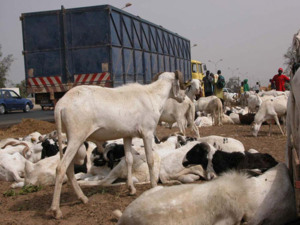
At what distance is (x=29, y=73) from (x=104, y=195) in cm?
1058

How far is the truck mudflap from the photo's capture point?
1450 cm

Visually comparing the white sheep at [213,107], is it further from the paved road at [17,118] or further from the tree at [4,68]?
the tree at [4,68]

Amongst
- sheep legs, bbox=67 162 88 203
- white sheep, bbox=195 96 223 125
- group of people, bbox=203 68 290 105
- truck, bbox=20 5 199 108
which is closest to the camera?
sheep legs, bbox=67 162 88 203

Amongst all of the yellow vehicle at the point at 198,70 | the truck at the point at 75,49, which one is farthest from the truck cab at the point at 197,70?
the truck at the point at 75,49

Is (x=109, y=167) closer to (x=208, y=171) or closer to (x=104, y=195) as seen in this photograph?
(x=104, y=195)

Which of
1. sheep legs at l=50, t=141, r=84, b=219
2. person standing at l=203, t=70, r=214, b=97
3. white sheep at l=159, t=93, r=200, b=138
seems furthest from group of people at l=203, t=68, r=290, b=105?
sheep legs at l=50, t=141, r=84, b=219

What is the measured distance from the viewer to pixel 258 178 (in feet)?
13.1

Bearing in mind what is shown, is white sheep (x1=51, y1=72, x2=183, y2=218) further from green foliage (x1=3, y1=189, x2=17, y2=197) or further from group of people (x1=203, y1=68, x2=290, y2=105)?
group of people (x1=203, y1=68, x2=290, y2=105)

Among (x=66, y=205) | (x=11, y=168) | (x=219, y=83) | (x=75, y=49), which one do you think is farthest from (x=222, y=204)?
(x=219, y=83)

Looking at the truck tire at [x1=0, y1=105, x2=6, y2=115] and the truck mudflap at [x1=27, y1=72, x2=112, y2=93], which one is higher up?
the truck mudflap at [x1=27, y1=72, x2=112, y2=93]

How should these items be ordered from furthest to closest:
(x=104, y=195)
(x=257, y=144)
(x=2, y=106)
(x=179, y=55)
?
(x=2, y=106) < (x=179, y=55) < (x=257, y=144) < (x=104, y=195)

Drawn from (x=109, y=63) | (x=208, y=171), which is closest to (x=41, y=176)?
(x=208, y=171)

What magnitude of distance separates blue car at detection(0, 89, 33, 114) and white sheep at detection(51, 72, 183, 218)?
2352cm

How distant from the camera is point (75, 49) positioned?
14.9 meters
